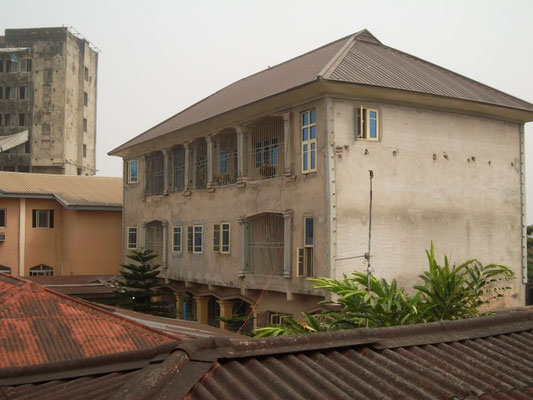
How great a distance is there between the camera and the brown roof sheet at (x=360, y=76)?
1801 centimetres

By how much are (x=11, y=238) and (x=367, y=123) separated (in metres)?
21.9

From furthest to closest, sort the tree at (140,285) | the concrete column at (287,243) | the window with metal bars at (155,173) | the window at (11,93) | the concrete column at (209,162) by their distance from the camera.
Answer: the window at (11,93)
the window with metal bars at (155,173)
the tree at (140,285)
the concrete column at (209,162)
the concrete column at (287,243)

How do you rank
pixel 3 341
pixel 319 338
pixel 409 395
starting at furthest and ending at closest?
pixel 3 341 < pixel 319 338 < pixel 409 395

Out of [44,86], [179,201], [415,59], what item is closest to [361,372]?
[415,59]

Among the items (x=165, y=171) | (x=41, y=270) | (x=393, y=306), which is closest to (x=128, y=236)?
(x=165, y=171)

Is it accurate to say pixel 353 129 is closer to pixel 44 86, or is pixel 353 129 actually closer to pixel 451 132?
pixel 451 132

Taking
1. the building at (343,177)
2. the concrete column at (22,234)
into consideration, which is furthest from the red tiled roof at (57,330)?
the concrete column at (22,234)

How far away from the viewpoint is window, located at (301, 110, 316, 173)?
1772 cm

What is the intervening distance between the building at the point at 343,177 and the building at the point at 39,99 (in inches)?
1120

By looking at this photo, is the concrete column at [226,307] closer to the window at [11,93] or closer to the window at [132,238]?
the window at [132,238]

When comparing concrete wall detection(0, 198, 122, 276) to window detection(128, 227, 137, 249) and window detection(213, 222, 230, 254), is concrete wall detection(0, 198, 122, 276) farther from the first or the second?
window detection(213, 222, 230, 254)

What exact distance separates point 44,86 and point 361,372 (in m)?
48.6

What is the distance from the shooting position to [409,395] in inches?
182

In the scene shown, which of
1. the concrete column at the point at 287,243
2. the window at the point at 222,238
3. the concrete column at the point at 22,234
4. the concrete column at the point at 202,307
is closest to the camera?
the concrete column at the point at 287,243
